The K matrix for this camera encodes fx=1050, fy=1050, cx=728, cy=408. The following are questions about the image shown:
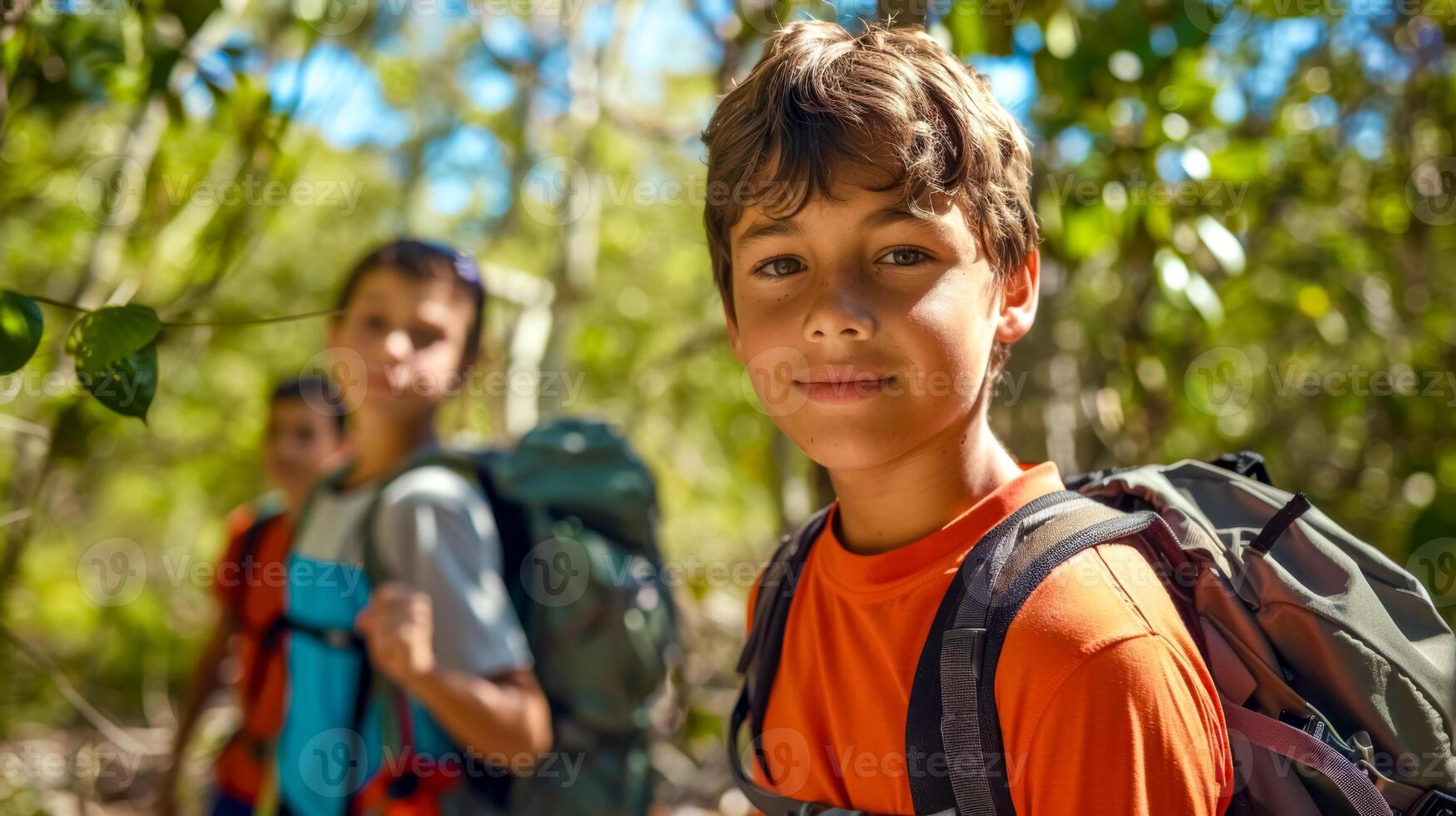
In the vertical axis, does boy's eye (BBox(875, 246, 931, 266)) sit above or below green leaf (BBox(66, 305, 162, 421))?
above

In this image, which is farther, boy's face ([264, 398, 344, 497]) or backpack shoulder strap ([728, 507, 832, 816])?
boy's face ([264, 398, 344, 497])

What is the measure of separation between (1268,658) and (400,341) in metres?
2.25

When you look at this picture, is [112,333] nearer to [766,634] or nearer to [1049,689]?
[766,634]

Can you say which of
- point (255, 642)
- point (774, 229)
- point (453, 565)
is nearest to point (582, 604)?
point (453, 565)

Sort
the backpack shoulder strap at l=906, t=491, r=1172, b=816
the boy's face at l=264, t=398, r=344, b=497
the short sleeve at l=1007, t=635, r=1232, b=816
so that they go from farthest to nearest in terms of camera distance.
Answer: the boy's face at l=264, t=398, r=344, b=497, the backpack shoulder strap at l=906, t=491, r=1172, b=816, the short sleeve at l=1007, t=635, r=1232, b=816

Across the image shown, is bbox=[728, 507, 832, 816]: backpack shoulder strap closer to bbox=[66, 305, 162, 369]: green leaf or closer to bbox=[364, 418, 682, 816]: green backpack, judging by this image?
bbox=[66, 305, 162, 369]: green leaf

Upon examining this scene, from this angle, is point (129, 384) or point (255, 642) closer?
point (129, 384)

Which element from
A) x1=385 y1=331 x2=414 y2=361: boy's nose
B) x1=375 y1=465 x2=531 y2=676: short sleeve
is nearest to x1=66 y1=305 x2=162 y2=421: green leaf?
x1=375 y1=465 x2=531 y2=676: short sleeve

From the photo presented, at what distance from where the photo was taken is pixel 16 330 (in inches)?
47.9

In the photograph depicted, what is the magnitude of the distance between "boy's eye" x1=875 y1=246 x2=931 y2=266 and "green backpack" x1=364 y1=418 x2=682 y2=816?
149 cm

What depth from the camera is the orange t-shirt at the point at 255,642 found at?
2822mm

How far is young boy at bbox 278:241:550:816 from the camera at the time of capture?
2252 mm

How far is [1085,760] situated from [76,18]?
2032 mm

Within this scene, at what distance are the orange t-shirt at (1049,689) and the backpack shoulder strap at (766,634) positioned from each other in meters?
0.12
